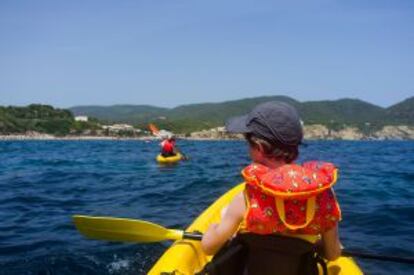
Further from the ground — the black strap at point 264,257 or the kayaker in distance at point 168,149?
the black strap at point 264,257

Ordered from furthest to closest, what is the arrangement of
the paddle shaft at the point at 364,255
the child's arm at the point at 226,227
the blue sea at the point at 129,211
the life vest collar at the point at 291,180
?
the blue sea at the point at 129,211
the paddle shaft at the point at 364,255
the child's arm at the point at 226,227
the life vest collar at the point at 291,180

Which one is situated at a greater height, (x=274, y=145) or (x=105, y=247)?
(x=274, y=145)

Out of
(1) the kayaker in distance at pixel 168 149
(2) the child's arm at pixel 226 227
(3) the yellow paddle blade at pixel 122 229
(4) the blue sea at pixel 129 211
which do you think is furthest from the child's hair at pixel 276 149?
(1) the kayaker in distance at pixel 168 149

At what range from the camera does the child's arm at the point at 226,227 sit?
298 cm

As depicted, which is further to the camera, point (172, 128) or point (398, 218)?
point (172, 128)

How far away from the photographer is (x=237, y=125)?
316 cm

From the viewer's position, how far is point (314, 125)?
150500mm

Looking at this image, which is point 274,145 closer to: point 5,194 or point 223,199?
point 223,199

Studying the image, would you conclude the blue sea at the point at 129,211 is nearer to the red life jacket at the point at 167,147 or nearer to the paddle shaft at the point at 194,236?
the paddle shaft at the point at 194,236

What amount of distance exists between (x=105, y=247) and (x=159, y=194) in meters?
4.97

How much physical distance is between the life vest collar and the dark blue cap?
17 centimetres

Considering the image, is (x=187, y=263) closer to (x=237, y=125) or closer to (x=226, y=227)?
(x=226, y=227)

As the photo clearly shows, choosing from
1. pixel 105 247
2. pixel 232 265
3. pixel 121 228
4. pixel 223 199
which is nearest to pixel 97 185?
pixel 105 247

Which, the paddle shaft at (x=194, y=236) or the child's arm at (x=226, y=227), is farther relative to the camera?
the paddle shaft at (x=194, y=236)
